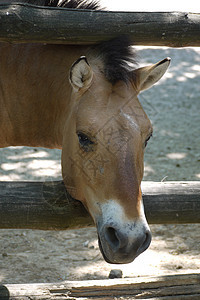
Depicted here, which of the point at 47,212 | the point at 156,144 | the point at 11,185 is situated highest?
the point at 11,185

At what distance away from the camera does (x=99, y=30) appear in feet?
8.60

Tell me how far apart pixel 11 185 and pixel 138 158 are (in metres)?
0.84

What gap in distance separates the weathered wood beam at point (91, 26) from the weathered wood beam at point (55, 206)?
95 centimetres

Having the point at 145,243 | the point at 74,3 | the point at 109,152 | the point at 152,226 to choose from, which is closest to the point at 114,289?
the point at 145,243

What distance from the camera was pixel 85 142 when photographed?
2471 millimetres

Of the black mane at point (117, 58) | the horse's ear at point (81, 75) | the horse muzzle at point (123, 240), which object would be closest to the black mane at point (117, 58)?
the black mane at point (117, 58)

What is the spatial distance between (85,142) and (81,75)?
0.44 meters

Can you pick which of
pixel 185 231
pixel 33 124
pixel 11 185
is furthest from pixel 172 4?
pixel 11 185

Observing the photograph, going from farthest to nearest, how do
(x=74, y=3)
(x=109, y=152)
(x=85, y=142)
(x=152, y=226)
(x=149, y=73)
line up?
1. (x=152, y=226)
2. (x=74, y=3)
3. (x=149, y=73)
4. (x=85, y=142)
5. (x=109, y=152)

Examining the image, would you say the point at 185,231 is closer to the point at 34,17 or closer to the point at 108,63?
the point at 108,63

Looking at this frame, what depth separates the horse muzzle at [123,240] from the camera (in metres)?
2.11

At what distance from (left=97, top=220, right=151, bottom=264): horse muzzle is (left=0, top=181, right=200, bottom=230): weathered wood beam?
491mm

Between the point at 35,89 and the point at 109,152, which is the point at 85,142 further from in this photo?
the point at 35,89

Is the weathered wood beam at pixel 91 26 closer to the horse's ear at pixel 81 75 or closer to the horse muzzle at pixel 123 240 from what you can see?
the horse's ear at pixel 81 75
